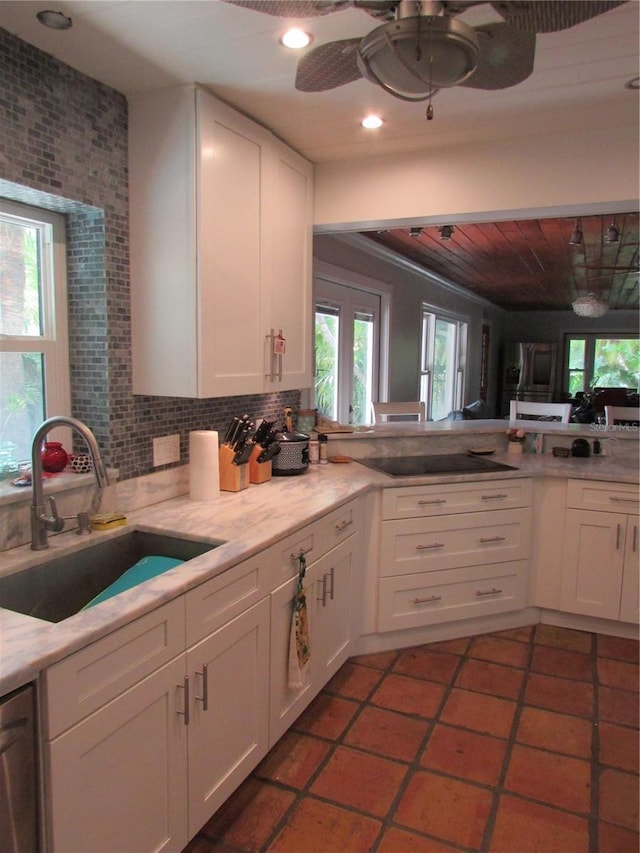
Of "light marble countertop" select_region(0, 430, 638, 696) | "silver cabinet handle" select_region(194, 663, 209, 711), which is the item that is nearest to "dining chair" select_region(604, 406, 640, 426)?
"light marble countertop" select_region(0, 430, 638, 696)

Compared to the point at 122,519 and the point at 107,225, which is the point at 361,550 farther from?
the point at 107,225

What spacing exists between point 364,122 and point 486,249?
109 inches

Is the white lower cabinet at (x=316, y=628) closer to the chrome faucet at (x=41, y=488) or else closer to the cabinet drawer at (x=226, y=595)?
the cabinet drawer at (x=226, y=595)

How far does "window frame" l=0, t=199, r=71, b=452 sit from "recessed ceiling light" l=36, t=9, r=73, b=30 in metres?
0.57

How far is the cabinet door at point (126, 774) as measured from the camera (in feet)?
4.01

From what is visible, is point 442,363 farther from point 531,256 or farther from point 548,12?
point 548,12

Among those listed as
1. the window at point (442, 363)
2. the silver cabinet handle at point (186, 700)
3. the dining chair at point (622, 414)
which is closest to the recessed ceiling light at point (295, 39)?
the silver cabinet handle at point (186, 700)

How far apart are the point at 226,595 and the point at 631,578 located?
86.8 inches

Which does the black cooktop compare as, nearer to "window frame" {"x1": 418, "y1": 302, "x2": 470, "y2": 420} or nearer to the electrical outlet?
the electrical outlet

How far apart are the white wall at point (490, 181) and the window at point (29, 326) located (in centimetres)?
141

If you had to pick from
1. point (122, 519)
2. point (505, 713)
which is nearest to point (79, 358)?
point (122, 519)

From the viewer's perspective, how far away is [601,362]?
10336 mm

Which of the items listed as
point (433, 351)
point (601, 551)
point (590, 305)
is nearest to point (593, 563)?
point (601, 551)

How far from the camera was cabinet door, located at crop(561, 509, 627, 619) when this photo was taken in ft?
9.73
